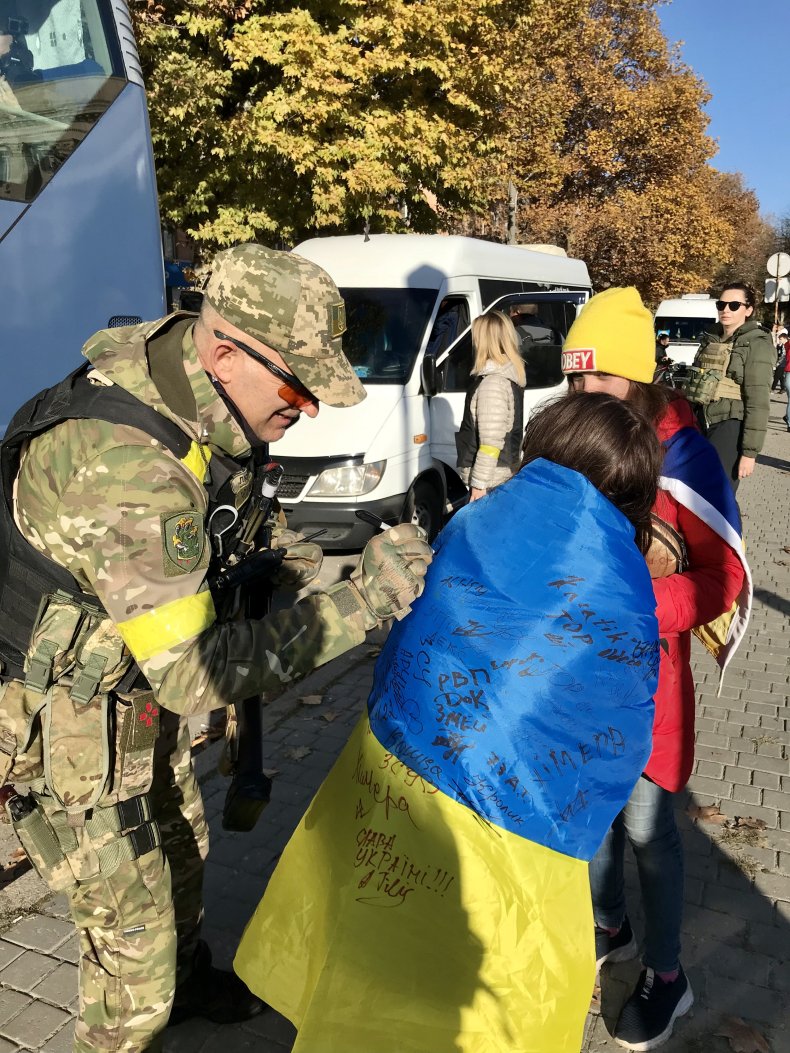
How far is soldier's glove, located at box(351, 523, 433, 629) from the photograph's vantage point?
6.15ft

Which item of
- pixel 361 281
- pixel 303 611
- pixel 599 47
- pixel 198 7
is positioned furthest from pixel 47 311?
pixel 599 47

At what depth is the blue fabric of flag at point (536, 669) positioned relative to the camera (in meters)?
1.72

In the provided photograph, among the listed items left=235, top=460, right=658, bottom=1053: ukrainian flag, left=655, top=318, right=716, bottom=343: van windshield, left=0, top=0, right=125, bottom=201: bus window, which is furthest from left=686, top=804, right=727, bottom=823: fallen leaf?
left=655, top=318, right=716, bottom=343: van windshield

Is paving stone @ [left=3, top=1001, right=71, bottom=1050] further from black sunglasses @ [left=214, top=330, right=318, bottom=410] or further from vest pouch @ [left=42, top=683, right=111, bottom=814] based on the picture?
black sunglasses @ [left=214, top=330, right=318, bottom=410]

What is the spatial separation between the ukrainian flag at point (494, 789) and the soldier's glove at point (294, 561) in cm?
77

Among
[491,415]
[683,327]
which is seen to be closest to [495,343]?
[491,415]

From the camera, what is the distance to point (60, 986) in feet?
9.15

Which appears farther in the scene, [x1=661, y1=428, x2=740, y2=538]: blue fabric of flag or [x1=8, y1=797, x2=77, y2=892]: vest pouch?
[x1=661, y1=428, x2=740, y2=538]: blue fabric of flag

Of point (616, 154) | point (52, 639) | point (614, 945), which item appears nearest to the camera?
point (52, 639)

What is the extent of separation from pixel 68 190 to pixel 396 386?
2747 millimetres

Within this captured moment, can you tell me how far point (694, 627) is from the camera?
7.91ft

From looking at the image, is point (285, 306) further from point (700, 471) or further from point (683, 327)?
point (683, 327)

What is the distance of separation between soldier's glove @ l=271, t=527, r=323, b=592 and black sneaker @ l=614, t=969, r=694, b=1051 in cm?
156

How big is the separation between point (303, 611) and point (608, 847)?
1386 mm
